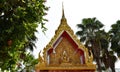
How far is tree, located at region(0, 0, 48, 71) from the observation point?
9.09 m

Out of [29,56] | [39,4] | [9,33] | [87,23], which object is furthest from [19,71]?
[87,23]

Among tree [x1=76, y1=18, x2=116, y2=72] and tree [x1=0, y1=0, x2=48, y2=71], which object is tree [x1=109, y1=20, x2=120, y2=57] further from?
tree [x1=0, y1=0, x2=48, y2=71]

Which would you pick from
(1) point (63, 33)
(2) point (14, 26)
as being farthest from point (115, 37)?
(2) point (14, 26)

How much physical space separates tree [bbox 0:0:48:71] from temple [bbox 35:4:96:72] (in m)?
11.4

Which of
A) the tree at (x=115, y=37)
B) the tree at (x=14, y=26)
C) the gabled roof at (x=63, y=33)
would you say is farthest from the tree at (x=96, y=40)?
the tree at (x=14, y=26)

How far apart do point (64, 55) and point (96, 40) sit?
45.0 feet

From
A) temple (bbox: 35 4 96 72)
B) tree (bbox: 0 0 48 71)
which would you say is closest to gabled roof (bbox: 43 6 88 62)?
temple (bbox: 35 4 96 72)

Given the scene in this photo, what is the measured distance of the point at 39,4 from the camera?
9.73 m

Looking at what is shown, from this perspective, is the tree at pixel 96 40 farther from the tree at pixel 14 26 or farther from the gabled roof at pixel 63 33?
the tree at pixel 14 26

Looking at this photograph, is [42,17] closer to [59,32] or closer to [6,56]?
[6,56]

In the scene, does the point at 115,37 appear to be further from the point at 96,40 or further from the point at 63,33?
the point at 63,33

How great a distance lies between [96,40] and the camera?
115ft

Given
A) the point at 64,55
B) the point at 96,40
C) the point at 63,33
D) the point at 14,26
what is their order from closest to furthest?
1. the point at 14,26
2. the point at 64,55
3. the point at 63,33
4. the point at 96,40

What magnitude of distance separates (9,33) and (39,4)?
1.37 m
